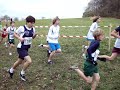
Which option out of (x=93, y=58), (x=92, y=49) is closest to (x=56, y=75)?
(x=93, y=58)

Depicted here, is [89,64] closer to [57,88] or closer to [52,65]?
[57,88]

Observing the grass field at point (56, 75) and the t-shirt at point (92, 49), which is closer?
the t-shirt at point (92, 49)

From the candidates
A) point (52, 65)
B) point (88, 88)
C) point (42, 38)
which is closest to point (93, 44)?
point (88, 88)

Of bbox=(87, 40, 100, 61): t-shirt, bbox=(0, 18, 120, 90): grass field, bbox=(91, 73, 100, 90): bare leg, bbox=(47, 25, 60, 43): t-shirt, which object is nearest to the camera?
bbox=(87, 40, 100, 61): t-shirt

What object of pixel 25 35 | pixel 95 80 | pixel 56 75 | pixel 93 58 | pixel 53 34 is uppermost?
pixel 25 35

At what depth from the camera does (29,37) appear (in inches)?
338

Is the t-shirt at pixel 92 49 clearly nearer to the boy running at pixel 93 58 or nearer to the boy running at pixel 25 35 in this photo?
the boy running at pixel 93 58

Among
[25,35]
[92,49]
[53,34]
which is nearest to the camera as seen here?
[92,49]

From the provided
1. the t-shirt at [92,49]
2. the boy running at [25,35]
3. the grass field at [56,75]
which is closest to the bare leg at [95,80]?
the t-shirt at [92,49]

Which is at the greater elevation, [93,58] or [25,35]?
[25,35]

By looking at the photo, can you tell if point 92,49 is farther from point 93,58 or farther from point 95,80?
point 95,80

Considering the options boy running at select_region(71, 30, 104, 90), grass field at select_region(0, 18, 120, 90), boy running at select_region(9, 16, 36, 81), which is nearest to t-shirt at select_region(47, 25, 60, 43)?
grass field at select_region(0, 18, 120, 90)

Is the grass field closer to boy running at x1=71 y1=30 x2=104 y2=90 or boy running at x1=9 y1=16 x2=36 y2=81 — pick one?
boy running at x1=9 y1=16 x2=36 y2=81

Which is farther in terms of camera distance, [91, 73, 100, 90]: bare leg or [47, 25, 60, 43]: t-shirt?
[47, 25, 60, 43]: t-shirt
